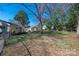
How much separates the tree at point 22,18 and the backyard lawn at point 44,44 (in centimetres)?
11

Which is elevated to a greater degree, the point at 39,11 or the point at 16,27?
the point at 39,11

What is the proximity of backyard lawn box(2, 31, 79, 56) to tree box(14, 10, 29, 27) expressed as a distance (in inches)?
4.4

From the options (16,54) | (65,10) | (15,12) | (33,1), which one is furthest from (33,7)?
(16,54)

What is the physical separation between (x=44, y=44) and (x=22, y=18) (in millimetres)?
332

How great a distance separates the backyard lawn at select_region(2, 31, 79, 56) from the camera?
1.78 m

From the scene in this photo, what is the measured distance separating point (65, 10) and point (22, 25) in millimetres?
445

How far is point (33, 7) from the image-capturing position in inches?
71.2

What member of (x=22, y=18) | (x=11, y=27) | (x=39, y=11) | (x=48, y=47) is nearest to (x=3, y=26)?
(x=11, y=27)

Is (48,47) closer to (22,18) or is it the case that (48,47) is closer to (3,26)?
(22,18)

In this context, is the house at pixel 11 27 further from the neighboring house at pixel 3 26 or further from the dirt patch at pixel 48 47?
the dirt patch at pixel 48 47

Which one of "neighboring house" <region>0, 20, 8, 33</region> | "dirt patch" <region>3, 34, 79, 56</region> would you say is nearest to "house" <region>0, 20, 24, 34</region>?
"neighboring house" <region>0, 20, 8, 33</region>

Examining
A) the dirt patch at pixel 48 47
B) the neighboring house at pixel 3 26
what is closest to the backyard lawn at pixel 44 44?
the dirt patch at pixel 48 47

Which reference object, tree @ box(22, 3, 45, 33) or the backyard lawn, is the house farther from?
tree @ box(22, 3, 45, 33)

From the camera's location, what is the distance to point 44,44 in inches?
71.1
